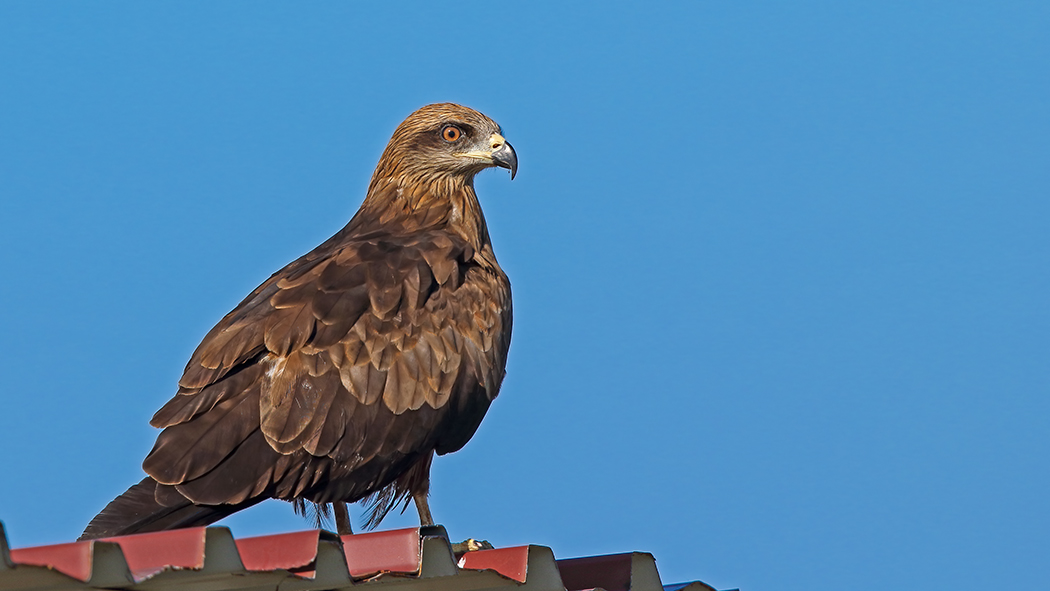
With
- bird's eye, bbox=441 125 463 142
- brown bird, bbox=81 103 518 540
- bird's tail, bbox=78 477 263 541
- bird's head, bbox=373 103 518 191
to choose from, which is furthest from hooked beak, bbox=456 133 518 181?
bird's tail, bbox=78 477 263 541

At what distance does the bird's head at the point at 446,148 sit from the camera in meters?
8.38

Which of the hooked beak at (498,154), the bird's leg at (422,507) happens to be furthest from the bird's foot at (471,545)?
the hooked beak at (498,154)

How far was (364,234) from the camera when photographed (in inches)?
314

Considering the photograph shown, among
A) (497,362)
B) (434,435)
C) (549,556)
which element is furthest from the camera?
(497,362)

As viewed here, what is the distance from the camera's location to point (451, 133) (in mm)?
8461

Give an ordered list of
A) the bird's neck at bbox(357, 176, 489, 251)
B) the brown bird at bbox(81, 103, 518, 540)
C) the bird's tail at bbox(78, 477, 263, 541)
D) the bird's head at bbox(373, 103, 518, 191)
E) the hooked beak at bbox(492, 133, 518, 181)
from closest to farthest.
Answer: the bird's tail at bbox(78, 477, 263, 541) < the brown bird at bbox(81, 103, 518, 540) < the bird's neck at bbox(357, 176, 489, 251) < the hooked beak at bbox(492, 133, 518, 181) < the bird's head at bbox(373, 103, 518, 191)

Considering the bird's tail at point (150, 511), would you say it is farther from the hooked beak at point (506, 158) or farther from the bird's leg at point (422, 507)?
the hooked beak at point (506, 158)

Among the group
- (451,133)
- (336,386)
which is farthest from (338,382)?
(451,133)

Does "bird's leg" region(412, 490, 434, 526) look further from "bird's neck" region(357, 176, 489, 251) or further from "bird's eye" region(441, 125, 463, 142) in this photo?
"bird's eye" region(441, 125, 463, 142)

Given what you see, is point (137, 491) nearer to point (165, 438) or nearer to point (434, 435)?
point (165, 438)

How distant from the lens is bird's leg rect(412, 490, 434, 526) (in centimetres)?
723

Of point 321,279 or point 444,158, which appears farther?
point 444,158

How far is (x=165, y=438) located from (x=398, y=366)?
4.08 feet

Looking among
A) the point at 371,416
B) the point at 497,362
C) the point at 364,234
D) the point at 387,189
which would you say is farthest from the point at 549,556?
the point at 387,189
